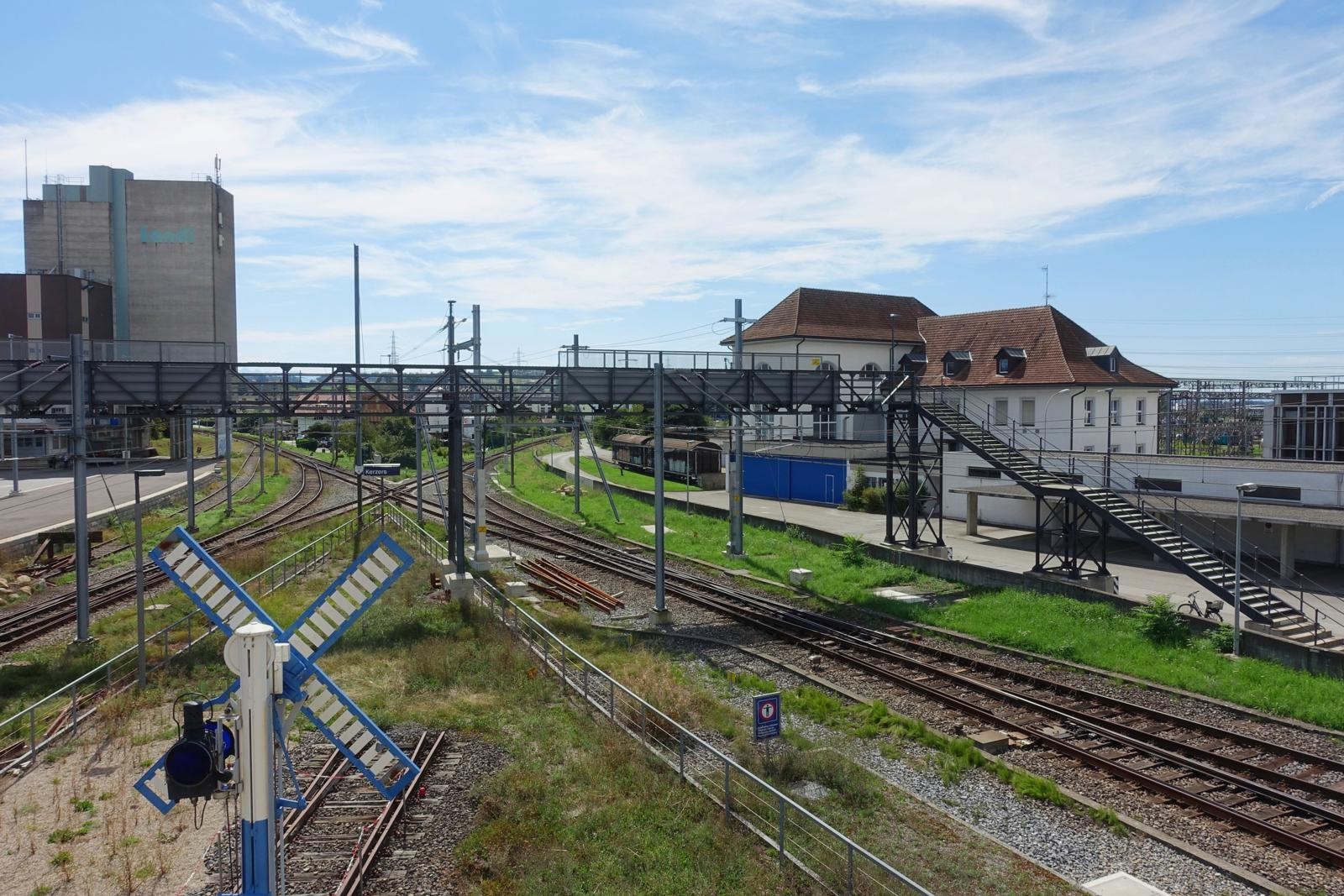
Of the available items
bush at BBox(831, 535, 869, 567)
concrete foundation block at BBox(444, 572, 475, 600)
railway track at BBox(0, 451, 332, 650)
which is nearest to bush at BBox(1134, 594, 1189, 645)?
bush at BBox(831, 535, 869, 567)

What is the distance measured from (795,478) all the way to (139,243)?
6994cm

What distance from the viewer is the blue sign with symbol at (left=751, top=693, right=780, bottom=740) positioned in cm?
1285

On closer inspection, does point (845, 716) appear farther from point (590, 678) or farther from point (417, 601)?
point (417, 601)

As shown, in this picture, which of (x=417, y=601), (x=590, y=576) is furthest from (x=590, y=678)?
(x=590, y=576)

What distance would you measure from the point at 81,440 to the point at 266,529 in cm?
1871

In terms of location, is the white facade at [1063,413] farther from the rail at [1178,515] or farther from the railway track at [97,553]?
the railway track at [97,553]

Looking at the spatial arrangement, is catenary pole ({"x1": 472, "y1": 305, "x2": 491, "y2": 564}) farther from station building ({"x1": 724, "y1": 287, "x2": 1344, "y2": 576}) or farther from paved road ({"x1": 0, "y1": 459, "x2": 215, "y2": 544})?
paved road ({"x1": 0, "y1": 459, "x2": 215, "y2": 544})

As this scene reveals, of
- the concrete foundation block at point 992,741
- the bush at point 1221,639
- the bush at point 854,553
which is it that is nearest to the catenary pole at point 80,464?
the concrete foundation block at point 992,741

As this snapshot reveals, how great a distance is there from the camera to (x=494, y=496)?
53.8 meters

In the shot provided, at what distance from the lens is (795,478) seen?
47.8 meters

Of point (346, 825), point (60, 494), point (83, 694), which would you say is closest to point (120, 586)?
point (83, 694)

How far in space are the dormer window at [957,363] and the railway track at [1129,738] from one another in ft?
77.3

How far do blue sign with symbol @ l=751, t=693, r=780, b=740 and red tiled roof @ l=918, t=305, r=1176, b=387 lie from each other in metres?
29.6

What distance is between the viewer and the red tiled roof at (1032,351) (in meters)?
39.3
